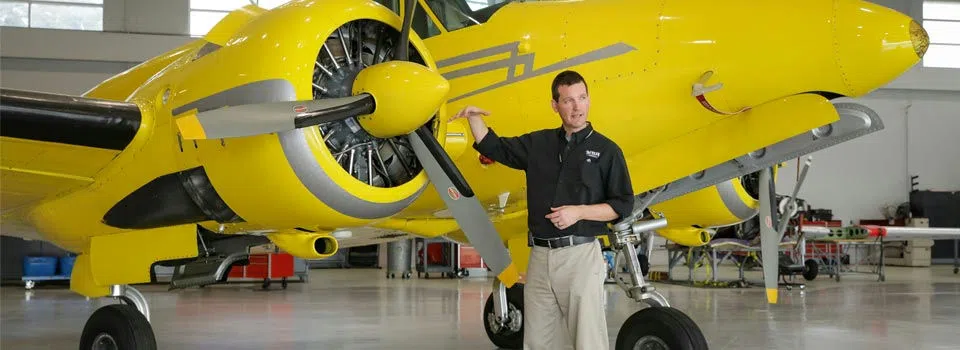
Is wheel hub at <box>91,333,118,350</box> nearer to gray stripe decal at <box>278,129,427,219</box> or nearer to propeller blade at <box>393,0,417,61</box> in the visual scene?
gray stripe decal at <box>278,129,427,219</box>

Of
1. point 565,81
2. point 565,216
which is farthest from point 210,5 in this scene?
point 565,216

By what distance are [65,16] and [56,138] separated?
22.1 metres

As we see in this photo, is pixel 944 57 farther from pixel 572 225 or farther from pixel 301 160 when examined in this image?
pixel 572 225

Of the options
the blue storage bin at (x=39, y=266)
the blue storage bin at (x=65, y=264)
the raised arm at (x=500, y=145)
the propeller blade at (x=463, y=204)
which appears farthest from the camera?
the blue storage bin at (x=65, y=264)

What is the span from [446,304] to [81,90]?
16062 mm

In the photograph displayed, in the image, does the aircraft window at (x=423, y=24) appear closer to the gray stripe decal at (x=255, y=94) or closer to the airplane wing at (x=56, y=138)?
the gray stripe decal at (x=255, y=94)

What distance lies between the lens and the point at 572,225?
3.37 metres

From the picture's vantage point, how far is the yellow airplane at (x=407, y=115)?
461cm

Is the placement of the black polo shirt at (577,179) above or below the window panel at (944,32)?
below

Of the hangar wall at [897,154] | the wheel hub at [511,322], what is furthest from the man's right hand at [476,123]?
the hangar wall at [897,154]

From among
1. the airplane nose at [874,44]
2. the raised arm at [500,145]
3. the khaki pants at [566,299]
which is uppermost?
the airplane nose at [874,44]

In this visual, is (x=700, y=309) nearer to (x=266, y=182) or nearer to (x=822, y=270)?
(x=266, y=182)

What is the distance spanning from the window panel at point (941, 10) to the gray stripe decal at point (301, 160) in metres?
31.8

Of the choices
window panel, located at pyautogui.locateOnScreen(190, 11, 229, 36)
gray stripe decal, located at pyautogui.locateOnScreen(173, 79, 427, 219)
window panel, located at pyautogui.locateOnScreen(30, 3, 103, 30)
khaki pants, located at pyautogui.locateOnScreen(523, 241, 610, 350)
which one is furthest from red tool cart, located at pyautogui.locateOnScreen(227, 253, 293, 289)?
khaki pants, located at pyautogui.locateOnScreen(523, 241, 610, 350)
